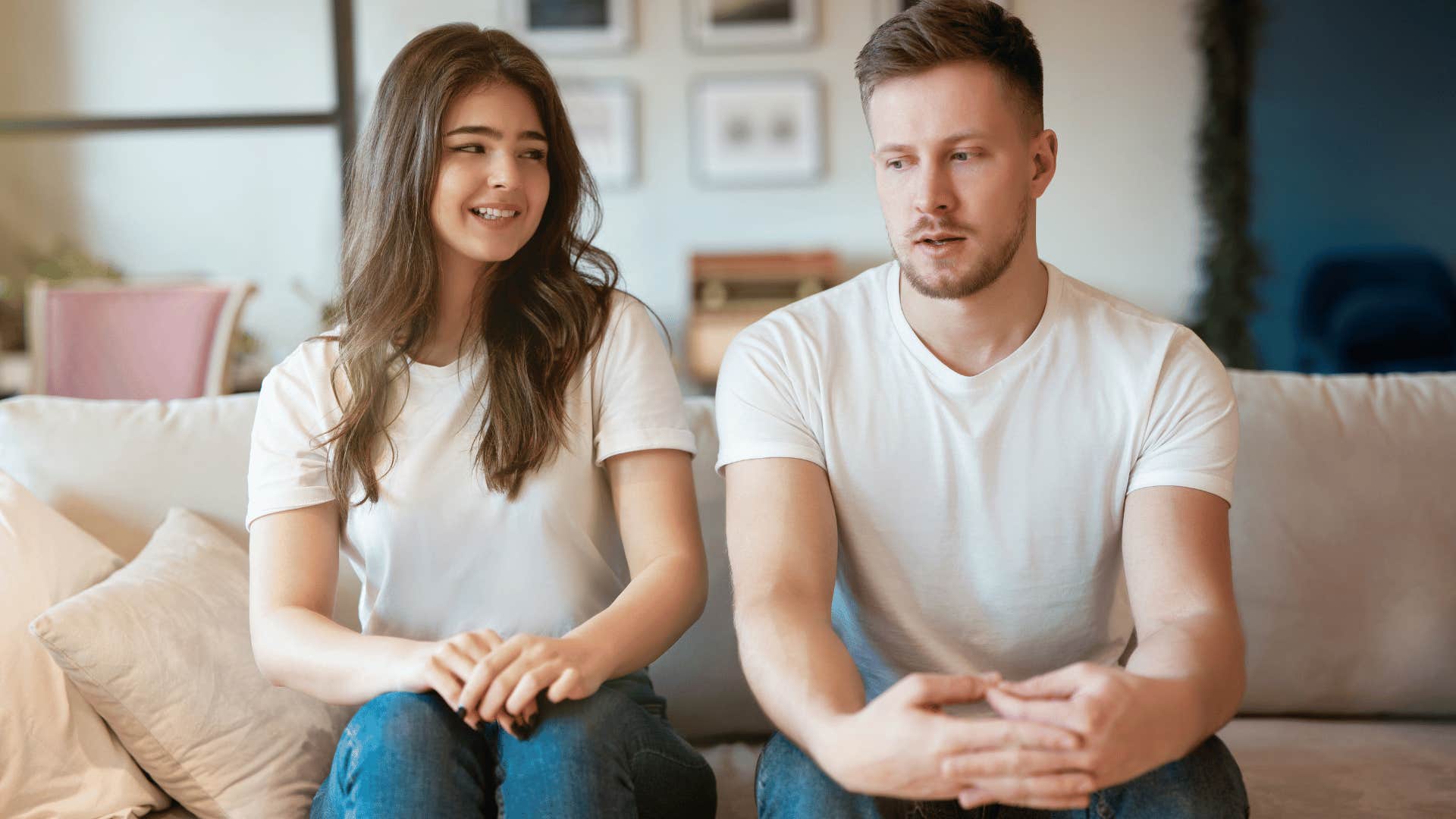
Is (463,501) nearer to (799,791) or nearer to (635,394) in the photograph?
(635,394)

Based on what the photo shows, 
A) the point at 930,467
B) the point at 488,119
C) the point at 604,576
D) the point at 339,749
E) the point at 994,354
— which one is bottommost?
the point at 339,749

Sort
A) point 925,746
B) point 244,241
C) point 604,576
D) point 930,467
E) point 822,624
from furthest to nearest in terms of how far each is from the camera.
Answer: point 244,241, point 604,576, point 930,467, point 822,624, point 925,746

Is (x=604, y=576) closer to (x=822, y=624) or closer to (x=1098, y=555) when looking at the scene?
(x=822, y=624)

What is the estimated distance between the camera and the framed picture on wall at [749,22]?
16.9 ft

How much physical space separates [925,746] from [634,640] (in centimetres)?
38

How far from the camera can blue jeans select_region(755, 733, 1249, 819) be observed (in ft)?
3.70

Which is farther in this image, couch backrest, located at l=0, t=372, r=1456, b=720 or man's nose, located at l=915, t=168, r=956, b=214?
couch backrest, located at l=0, t=372, r=1456, b=720

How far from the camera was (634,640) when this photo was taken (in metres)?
1.31

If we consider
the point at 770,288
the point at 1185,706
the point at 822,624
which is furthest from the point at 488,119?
the point at 770,288

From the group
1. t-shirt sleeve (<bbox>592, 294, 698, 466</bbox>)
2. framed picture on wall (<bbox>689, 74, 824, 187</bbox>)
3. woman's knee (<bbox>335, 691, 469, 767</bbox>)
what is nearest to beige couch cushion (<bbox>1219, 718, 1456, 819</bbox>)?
t-shirt sleeve (<bbox>592, 294, 698, 466</bbox>)

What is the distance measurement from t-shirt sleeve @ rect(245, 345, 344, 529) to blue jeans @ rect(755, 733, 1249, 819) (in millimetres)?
638

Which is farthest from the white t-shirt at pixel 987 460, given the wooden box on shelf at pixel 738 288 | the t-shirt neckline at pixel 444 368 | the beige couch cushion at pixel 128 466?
the wooden box on shelf at pixel 738 288

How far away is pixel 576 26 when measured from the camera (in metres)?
5.21

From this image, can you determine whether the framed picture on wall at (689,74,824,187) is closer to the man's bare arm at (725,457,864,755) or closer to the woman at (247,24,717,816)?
the woman at (247,24,717,816)
